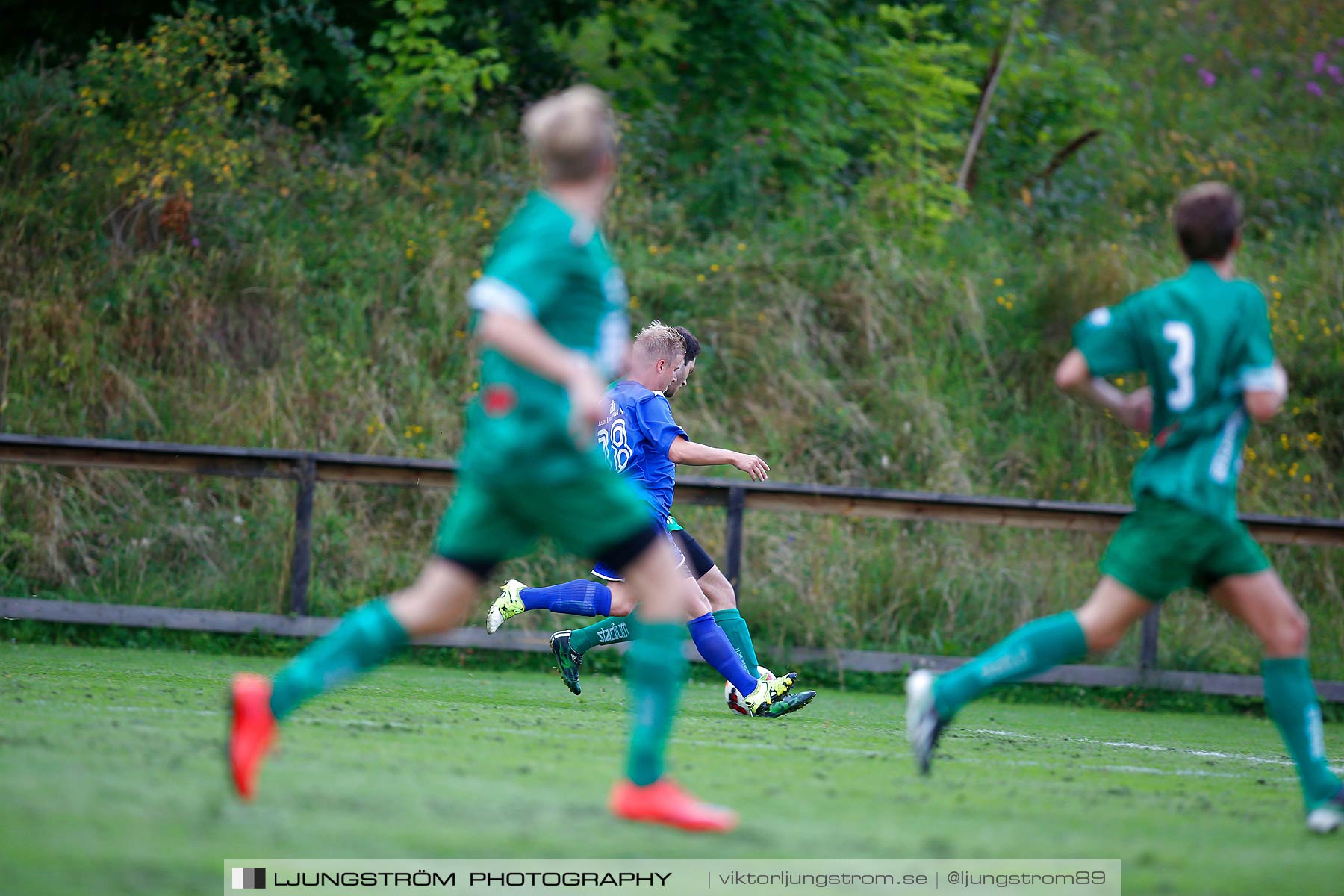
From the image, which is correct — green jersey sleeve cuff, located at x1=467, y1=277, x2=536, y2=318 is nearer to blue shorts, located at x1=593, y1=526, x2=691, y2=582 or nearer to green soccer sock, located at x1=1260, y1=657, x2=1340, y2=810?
green soccer sock, located at x1=1260, y1=657, x2=1340, y2=810

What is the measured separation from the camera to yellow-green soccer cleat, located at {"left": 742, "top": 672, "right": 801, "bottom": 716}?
22.1 feet

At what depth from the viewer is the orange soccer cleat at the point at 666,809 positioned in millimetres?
3422

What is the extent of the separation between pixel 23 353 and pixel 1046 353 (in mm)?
10031

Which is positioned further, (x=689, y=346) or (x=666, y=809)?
(x=689, y=346)

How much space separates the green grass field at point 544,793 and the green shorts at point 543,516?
27.3 inches

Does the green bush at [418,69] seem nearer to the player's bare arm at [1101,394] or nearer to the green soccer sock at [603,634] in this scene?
the green soccer sock at [603,634]

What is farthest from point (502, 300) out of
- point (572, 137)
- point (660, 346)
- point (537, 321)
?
point (660, 346)

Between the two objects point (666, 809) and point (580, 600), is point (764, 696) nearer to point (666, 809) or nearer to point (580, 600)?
point (580, 600)

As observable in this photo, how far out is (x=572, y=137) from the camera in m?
3.46

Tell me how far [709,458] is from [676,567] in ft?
1.90

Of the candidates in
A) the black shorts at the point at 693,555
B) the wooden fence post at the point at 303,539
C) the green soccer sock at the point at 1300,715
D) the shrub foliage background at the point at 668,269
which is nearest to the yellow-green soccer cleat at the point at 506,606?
the black shorts at the point at 693,555

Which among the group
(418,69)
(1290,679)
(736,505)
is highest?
(418,69)

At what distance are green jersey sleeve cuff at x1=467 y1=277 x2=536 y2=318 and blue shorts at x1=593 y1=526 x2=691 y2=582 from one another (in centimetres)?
307

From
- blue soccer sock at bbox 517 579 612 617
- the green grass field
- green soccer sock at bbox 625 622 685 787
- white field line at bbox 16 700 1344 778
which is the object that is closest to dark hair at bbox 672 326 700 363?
blue soccer sock at bbox 517 579 612 617
